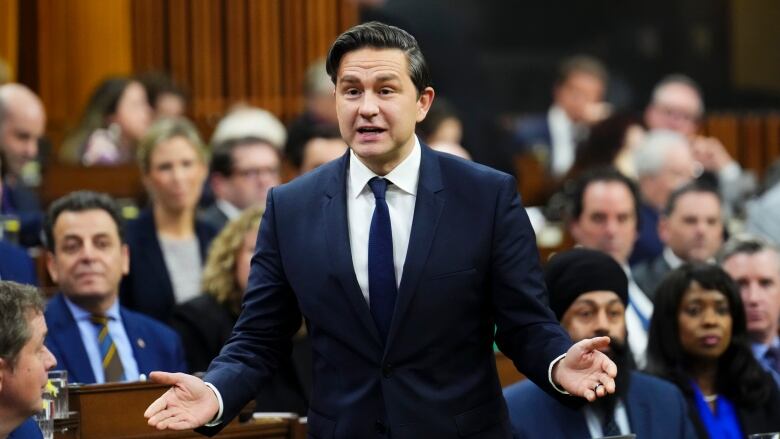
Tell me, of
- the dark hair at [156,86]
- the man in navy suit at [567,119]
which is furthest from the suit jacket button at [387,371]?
the man in navy suit at [567,119]

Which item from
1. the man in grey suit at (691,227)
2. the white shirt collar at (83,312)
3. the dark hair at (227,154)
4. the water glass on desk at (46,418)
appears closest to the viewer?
the water glass on desk at (46,418)

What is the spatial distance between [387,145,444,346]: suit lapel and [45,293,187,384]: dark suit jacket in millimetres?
1729

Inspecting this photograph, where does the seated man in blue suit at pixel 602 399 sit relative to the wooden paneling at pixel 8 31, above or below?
below

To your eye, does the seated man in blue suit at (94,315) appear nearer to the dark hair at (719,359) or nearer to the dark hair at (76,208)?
the dark hair at (76,208)

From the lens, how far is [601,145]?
8273 millimetres

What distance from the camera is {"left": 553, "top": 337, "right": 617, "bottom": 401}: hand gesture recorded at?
114 inches

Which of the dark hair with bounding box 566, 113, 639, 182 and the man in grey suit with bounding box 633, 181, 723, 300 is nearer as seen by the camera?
the man in grey suit with bounding box 633, 181, 723, 300

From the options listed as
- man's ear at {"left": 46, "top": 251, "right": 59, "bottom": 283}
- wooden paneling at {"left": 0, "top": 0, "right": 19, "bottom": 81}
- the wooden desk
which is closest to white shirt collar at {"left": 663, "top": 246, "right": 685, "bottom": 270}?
man's ear at {"left": 46, "top": 251, "right": 59, "bottom": 283}

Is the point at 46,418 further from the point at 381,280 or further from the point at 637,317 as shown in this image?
the point at 637,317

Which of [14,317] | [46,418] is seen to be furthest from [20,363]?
[46,418]

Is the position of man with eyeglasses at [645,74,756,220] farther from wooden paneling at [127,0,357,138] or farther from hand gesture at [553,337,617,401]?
hand gesture at [553,337,617,401]

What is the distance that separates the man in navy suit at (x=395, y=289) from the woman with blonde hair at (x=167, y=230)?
2.49m

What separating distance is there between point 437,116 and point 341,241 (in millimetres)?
5086

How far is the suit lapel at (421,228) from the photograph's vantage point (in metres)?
3.05
